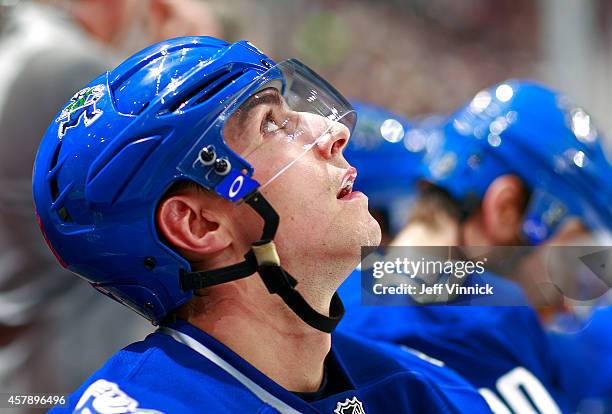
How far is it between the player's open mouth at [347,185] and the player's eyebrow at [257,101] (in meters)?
0.16

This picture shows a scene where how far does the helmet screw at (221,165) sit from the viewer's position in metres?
1.46

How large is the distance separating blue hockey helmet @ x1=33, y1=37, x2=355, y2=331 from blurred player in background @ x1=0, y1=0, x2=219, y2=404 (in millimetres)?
876

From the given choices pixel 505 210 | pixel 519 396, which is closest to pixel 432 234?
pixel 505 210

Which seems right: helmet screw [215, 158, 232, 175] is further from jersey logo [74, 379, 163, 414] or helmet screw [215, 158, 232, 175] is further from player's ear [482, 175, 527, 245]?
player's ear [482, 175, 527, 245]

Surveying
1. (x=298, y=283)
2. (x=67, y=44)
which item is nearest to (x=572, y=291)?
(x=298, y=283)

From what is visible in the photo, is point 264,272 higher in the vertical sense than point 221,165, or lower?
lower

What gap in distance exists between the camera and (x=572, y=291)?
6.44 ft

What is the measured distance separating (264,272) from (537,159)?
1128 mm

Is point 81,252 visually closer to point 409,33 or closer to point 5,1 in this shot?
point 5,1

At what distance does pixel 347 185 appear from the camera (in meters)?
1.57

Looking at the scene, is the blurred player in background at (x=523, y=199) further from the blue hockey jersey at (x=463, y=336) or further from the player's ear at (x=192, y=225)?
the player's ear at (x=192, y=225)

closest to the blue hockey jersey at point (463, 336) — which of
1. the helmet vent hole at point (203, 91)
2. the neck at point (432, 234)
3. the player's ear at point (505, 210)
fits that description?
the neck at point (432, 234)

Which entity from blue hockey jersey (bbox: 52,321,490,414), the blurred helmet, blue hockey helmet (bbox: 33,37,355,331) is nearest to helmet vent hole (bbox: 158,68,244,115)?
blue hockey helmet (bbox: 33,37,355,331)

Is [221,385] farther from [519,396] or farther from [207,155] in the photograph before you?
[519,396]
